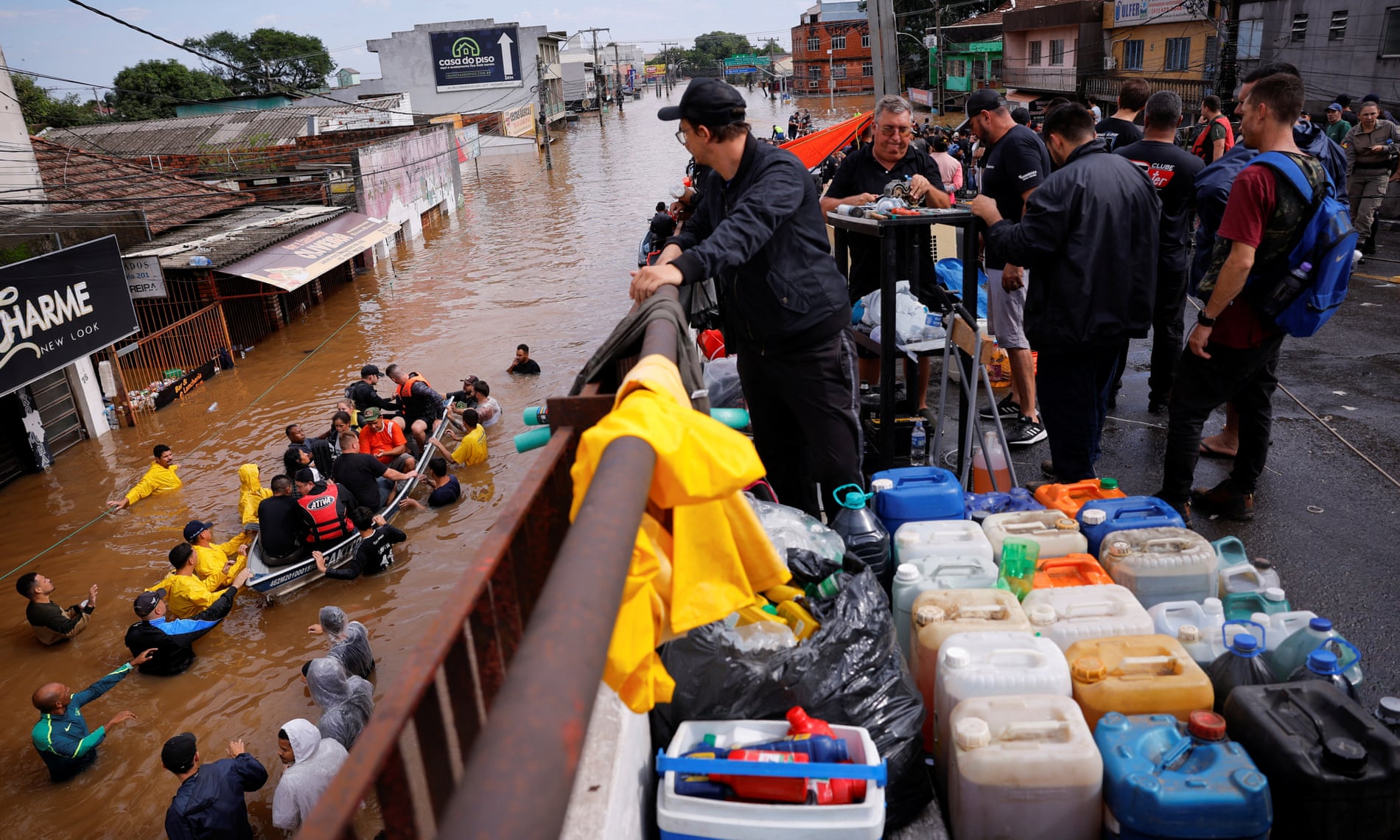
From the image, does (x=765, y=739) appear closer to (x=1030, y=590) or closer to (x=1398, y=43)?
(x=1030, y=590)

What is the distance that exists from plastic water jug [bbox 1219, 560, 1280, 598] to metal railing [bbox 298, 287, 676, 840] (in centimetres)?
271

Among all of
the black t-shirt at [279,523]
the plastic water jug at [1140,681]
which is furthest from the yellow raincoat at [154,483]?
the plastic water jug at [1140,681]

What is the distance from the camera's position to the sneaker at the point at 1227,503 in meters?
4.73

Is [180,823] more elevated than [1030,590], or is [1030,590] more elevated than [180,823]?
[1030,590]

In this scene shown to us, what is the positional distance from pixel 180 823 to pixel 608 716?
5043 mm

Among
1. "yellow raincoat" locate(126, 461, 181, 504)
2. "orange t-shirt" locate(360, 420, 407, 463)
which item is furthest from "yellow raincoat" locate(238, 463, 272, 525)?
"yellow raincoat" locate(126, 461, 181, 504)

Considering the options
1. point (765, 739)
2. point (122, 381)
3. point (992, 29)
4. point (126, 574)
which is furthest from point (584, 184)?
point (765, 739)

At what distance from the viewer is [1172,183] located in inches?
236

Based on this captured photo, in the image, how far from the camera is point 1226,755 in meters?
2.47

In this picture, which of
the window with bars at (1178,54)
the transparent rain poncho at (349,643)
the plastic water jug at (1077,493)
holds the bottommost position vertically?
the transparent rain poncho at (349,643)

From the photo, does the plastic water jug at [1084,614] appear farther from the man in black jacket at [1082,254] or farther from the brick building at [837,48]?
the brick building at [837,48]

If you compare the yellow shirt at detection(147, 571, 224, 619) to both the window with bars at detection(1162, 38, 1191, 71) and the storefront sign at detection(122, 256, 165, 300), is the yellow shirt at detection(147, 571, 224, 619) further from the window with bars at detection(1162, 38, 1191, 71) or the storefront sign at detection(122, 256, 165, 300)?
the window with bars at detection(1162, 38, 1191, 71)

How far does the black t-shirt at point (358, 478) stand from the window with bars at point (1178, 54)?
32.9 m

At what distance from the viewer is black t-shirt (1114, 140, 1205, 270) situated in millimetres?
5914
